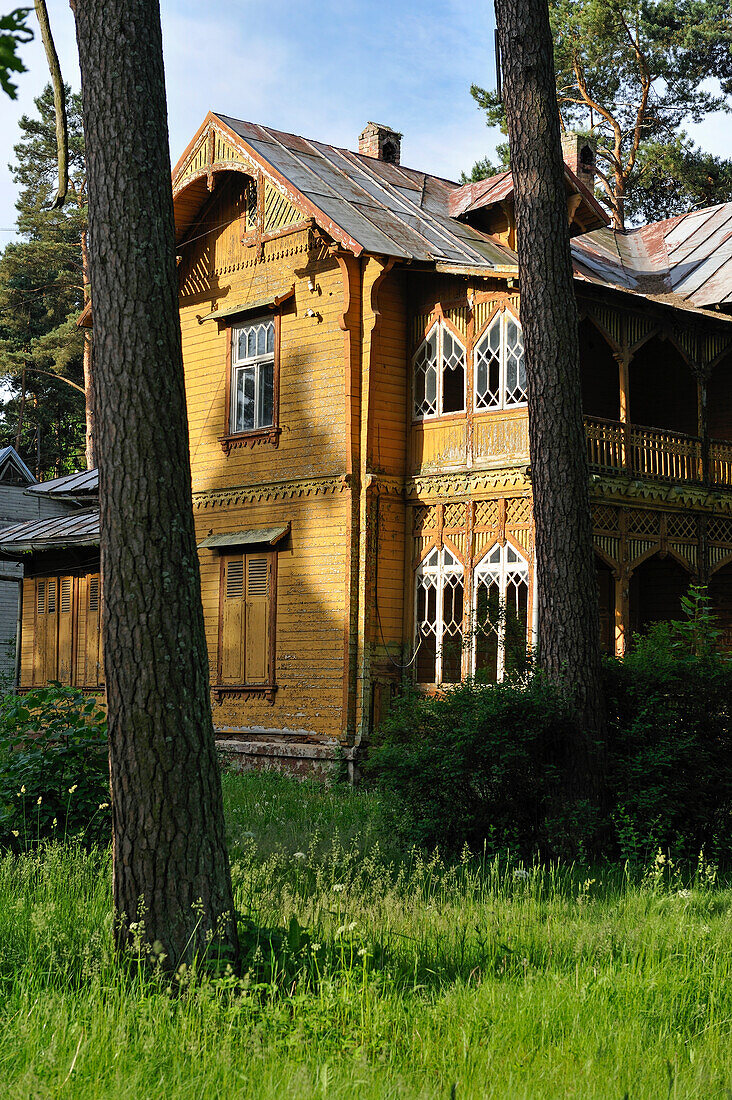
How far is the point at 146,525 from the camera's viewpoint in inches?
213

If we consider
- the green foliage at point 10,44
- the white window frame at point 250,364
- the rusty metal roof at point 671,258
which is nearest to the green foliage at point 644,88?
the rusty metal roof at point 671,258

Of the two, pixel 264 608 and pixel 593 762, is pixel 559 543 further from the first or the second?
pixel 264 608

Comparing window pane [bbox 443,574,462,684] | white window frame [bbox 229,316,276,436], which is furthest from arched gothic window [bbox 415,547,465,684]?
white window frame [bbox 229,316,276,436]

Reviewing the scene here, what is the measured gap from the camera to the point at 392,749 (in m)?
9.64

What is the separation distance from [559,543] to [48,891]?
16.3ft

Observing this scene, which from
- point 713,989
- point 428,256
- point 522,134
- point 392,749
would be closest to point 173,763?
point 713,989

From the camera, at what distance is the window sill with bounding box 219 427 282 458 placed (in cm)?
1847

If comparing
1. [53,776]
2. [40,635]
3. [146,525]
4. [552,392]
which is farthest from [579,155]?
[146,525]

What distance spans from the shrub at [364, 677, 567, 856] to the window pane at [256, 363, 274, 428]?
10088 mm

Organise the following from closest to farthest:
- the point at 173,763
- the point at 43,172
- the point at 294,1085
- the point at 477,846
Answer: the point at 294,1085 → the point at 173,763 → the point at 477,846 → the point at 43,172

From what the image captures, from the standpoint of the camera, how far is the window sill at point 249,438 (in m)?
18.5

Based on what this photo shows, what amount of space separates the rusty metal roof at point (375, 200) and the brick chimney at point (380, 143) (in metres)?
0.91

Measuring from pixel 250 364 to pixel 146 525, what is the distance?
1417 centimetres

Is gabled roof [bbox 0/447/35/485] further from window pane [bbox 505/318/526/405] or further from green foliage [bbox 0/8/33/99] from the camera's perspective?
green foliage [bbox 0/8/33/99]
